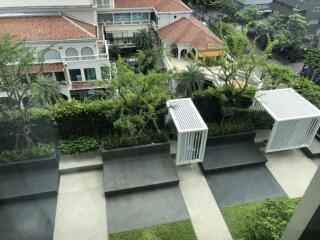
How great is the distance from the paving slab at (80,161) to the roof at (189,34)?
13.2m

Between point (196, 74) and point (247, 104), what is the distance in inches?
215

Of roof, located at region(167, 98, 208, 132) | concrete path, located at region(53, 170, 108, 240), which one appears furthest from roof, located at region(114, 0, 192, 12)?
concrete path, located at region(53, 170, 108, 240)

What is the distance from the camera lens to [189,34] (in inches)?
880

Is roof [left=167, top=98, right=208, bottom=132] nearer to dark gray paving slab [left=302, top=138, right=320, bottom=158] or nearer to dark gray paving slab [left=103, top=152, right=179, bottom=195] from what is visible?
dark gray paving slab [left=103, top=152, right=179, bottom=195]

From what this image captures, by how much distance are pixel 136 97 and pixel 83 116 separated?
7.49ft

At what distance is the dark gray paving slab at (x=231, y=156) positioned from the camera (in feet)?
33.2

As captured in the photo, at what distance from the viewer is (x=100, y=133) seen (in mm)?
11070

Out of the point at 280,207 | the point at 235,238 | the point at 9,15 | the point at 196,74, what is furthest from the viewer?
the point at 9,15

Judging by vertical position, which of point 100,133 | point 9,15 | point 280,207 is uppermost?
point 9,15

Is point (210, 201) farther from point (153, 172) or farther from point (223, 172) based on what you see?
point (153, 172)

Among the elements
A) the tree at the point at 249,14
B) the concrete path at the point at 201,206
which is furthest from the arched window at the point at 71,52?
the tree at the point at 249,14

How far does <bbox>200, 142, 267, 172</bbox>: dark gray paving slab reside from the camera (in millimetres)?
10109

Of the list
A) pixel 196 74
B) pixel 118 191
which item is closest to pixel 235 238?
pixel 118 191

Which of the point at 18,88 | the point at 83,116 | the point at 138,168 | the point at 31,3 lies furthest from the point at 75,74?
the point at 138,168
